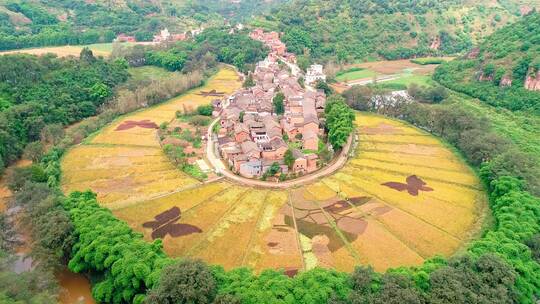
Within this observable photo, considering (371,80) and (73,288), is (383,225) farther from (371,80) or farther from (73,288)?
(371,80)

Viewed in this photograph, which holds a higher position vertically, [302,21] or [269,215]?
[302,21]

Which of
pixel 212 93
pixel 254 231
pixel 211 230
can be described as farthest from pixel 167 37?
pixel 254 231

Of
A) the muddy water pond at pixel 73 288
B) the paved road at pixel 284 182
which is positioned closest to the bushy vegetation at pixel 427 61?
the paved road at pixel 284 182

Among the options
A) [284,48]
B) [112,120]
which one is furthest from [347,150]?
[284,48]

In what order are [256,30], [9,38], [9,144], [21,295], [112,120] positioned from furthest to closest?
[256,30] < [9,38] < [112,120] < [9,144] < [21,295]

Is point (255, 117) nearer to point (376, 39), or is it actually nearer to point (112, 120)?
point (112, 120)

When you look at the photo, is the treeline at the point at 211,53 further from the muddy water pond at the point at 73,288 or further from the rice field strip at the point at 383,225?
the muddy water pond at the point at 73,288

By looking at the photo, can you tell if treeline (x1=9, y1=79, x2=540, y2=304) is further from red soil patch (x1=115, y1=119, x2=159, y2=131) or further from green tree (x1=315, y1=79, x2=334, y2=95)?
green tree (x1=315, y1=79, x2=334, y2=95)
